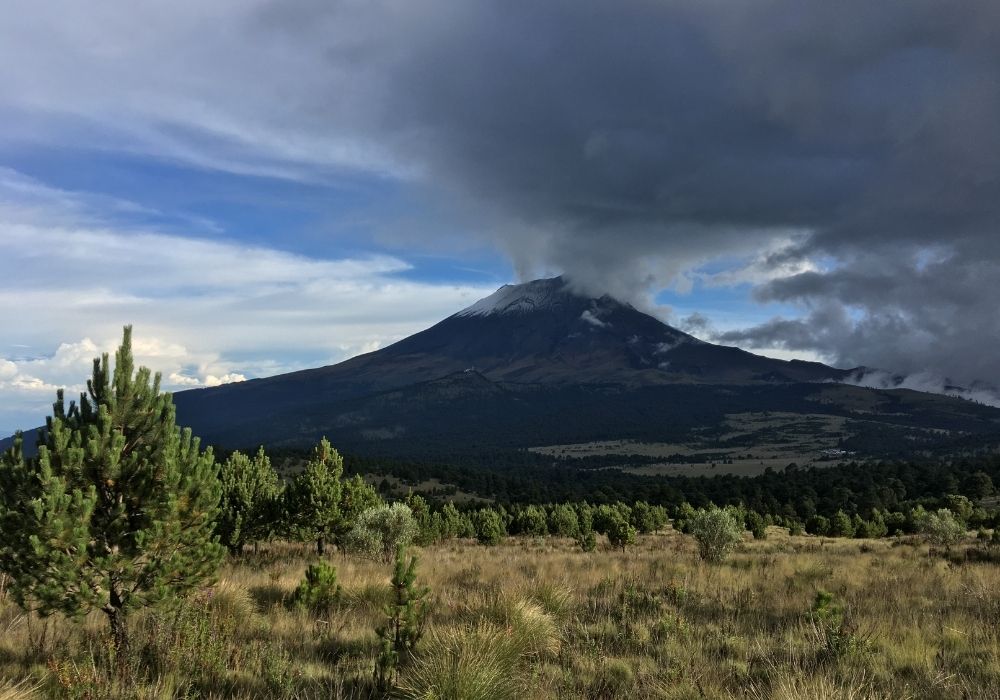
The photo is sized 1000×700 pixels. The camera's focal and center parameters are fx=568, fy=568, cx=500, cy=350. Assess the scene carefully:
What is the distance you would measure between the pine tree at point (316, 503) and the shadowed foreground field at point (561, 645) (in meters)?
14.8

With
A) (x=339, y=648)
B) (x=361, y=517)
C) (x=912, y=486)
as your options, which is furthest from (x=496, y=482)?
(x=339, y=648)

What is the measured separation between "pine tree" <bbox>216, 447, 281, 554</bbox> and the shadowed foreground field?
15.2m

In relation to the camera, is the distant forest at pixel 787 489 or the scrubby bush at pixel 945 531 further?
the distant forest at pixel 787 489

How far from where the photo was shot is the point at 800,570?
13.0 meters

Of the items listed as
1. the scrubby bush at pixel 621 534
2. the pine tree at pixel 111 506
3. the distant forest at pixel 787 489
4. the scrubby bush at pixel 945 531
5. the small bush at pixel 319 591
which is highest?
the pine tree at pixel 111 506

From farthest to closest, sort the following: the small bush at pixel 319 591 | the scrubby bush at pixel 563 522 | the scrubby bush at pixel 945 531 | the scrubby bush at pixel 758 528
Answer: the scrubby bush at pixel 563 522 → the scrubby bush at pixel 758 528 → the scrubby bush at pixel 945 531 → the small bush at pixel 319 591

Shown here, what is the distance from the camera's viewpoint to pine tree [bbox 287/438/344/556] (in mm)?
25688

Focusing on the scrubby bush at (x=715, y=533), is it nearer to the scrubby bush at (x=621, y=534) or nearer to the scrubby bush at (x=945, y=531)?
the scrubby bush at (x=945, y=531)

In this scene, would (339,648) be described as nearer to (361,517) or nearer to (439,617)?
(439,617)

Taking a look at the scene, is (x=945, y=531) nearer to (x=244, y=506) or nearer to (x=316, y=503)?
(x=316, y=503)

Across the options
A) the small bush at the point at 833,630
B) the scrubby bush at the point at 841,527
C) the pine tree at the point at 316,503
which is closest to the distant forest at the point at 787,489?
the scrubby bush at the point at 841,527

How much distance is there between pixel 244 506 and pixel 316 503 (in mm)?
3601

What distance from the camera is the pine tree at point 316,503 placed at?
84.3 ft

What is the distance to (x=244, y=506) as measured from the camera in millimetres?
26234
